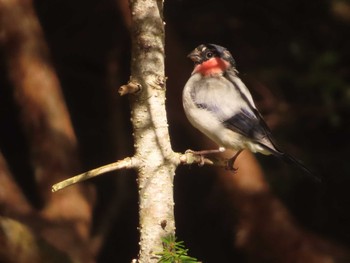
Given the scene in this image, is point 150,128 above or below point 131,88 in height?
below

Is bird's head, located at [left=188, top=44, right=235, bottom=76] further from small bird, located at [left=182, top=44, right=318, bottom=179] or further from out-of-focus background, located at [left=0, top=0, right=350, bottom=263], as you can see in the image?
out-of-focus background, located at [left=0, top=0, right=350, bottom=263]

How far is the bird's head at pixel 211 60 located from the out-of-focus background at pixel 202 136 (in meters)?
0.50

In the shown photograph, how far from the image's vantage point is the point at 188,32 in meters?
4.63

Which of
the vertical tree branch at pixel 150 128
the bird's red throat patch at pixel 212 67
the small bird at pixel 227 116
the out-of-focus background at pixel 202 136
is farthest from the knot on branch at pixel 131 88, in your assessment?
the out-of-focus background at pixel 202 136

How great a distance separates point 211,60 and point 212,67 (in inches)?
1.9

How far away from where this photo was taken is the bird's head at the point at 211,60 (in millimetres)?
3377

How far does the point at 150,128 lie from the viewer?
72.3 inches

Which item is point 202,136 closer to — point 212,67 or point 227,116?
point 212,67

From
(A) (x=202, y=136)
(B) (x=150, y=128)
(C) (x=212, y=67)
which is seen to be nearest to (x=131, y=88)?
(B) (x=150, y=128)

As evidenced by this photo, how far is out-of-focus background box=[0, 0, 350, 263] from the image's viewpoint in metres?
3.90

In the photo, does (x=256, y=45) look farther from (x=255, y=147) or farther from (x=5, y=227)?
(x=5, y=227)

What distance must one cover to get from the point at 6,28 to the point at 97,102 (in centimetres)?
126

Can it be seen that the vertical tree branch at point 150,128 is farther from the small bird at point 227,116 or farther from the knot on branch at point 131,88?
the small bird at point 227,116

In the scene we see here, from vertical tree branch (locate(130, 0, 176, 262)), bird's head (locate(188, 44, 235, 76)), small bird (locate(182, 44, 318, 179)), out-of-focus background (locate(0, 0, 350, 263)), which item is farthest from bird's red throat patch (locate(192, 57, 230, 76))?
vertical tree branch (locate(130, 0, 176, 262))
